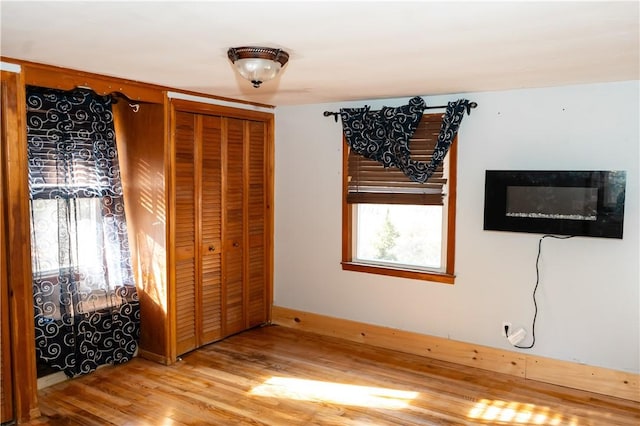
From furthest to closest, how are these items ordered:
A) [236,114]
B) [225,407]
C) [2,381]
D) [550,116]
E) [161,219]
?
[236,114] → [161,219] → [550,116] → [225,407] → [2,381]

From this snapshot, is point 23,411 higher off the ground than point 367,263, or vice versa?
point 367,263

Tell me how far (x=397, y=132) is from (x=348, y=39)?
5.99 feet

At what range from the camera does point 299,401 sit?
341cm

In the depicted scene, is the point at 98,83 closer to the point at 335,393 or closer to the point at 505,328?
the point at 335,393

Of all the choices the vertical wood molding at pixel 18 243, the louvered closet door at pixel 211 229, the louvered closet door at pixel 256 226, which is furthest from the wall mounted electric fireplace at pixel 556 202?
the vertical wood molding at pixel 18 243

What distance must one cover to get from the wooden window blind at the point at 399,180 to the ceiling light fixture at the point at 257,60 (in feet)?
5.89

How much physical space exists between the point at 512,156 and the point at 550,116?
37 cm

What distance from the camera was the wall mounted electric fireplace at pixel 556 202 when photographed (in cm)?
338

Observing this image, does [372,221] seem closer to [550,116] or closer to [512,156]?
[512,156]

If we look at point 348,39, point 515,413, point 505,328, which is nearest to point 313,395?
point 515,413

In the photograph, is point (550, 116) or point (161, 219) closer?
point (550, 116)

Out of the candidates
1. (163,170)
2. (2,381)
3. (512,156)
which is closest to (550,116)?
(512,156)

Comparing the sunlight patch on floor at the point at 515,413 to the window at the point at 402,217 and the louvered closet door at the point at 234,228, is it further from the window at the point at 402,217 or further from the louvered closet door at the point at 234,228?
the louvered closet door at the point at 234,228

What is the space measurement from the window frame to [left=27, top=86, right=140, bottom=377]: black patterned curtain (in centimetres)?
181
